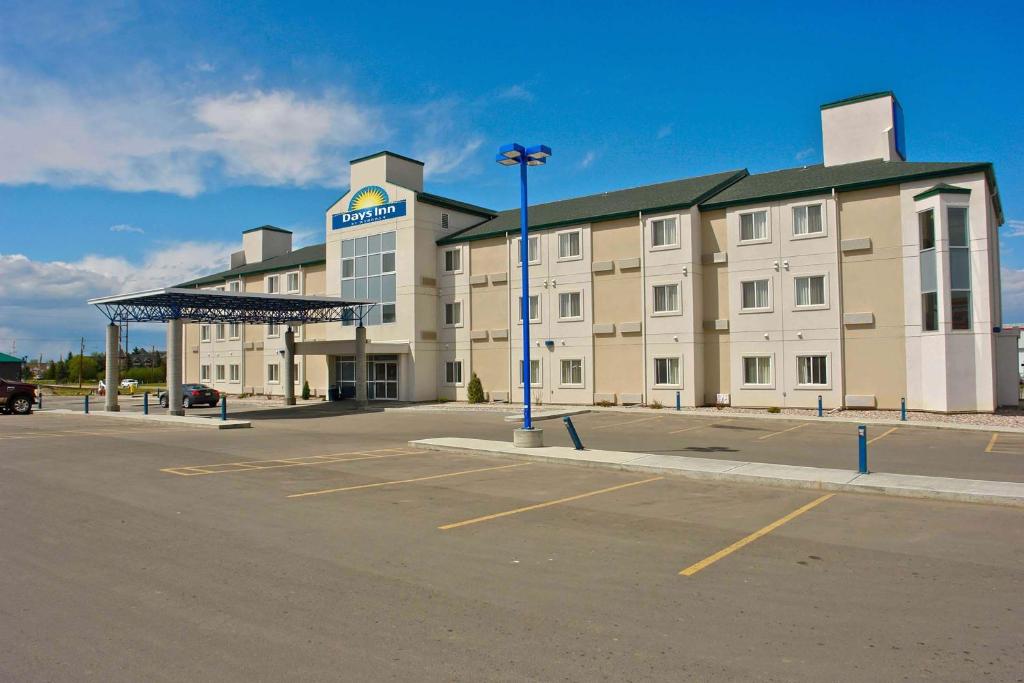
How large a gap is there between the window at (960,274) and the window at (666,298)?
11373 mm

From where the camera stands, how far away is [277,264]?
54062 mm

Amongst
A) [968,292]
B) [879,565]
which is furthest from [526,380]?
[968,292]

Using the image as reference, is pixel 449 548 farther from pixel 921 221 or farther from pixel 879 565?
pixel 921 221

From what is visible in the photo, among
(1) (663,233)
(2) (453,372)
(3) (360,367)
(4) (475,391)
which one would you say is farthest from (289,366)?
(1) (663,233)

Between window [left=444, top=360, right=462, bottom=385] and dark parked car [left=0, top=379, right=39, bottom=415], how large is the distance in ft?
73.4

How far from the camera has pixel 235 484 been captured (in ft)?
44.4

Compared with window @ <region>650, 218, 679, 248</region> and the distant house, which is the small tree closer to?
window @ <region>650, 218, 679, 248</region>

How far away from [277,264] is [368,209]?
44.3ft

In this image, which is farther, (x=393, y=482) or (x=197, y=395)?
(x=197, y=395)

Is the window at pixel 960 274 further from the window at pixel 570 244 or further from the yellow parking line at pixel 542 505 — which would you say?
the yellow parking line at pixel 542 505

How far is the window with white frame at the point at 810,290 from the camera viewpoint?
31.2 m

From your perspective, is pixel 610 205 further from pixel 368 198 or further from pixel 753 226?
pixel 368 198

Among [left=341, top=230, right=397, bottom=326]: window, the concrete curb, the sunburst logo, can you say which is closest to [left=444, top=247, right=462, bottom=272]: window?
[left=341, top=230, right=397, bottom=326]: window

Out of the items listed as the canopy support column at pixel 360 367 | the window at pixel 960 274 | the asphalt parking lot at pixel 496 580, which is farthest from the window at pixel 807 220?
the canopy support column at pixel 360 367
